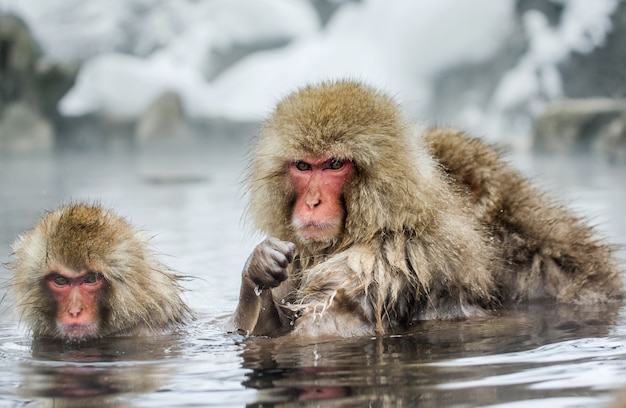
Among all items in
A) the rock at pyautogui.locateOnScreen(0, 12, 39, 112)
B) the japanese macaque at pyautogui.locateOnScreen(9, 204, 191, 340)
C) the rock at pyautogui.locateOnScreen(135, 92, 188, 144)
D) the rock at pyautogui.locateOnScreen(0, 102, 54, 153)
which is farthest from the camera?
the rock at pyautogui.locateOnScreen(135, 92, 188, 144)

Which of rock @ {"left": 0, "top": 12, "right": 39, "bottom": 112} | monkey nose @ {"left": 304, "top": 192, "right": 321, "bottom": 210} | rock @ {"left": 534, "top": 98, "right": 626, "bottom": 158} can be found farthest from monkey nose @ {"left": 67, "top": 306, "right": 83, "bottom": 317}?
rock @ {"left": 0, "top": 12, "right": 39, "bottom": 112}

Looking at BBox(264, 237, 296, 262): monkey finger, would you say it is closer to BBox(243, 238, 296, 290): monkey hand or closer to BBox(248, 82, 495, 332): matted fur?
BBox(243, 238, 296, 290): monkey hand

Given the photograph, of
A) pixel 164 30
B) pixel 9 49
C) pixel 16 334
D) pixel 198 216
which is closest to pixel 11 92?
pixel 9 49

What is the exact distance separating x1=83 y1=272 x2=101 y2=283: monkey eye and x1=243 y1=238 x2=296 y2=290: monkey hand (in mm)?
742

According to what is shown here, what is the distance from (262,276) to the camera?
4.65 m

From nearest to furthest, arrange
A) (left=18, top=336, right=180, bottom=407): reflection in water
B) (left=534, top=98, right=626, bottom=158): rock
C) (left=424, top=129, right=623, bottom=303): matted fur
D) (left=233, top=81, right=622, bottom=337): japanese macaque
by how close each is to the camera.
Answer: (left=18, top=336, right=180, bottom=407): reflection in water, (left=233, top=81, right=622, bottom=337): japanese macaque, (left=424, top=129, right=623, bottom=303): matted fur, (left=534, top=98, right=626, bottom=158): rock

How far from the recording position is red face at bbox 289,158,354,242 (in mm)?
4793

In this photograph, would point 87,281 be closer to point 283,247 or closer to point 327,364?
point 283,247

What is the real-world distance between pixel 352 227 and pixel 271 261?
1.46 feet

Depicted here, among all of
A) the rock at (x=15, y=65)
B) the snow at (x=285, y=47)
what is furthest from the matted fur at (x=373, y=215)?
the rock at (x=15, y=65)

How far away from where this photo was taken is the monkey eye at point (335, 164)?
192 inches

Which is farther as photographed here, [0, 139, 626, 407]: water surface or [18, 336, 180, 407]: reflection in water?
[18, 336, 180, 407]: reflection in water

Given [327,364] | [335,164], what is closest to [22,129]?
[335,164]

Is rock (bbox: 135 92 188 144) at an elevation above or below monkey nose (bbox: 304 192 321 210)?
above
